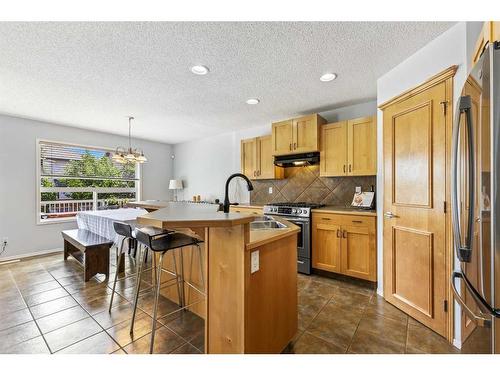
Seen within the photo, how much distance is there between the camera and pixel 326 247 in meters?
2.89

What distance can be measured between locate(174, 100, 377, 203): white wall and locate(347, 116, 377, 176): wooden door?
5.55 ft

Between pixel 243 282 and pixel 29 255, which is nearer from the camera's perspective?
pixel 243 282

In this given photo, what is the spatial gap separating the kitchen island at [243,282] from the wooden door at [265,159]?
244cm

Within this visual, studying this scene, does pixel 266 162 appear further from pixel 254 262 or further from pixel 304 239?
pixel 254 262

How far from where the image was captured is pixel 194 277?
79.7 inches

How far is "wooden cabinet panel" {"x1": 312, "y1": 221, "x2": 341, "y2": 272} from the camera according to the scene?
2803 mm

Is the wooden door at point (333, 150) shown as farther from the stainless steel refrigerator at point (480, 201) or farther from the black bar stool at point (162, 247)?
the black bar stool at point (162, 247)

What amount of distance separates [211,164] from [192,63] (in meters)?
3.26

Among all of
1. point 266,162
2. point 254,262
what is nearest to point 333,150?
point 266,162

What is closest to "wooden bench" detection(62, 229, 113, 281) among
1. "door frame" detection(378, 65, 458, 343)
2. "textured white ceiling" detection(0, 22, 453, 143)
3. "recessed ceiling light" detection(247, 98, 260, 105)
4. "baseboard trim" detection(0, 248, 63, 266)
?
"baseboard trim" detection(0, 248, 63, 266)

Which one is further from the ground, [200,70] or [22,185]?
[200,70]

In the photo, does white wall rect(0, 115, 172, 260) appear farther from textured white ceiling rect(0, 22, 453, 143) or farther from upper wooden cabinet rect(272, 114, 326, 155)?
upper wooden cabinet rect(272, 114, 326, 155)

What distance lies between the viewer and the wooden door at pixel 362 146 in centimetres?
285
